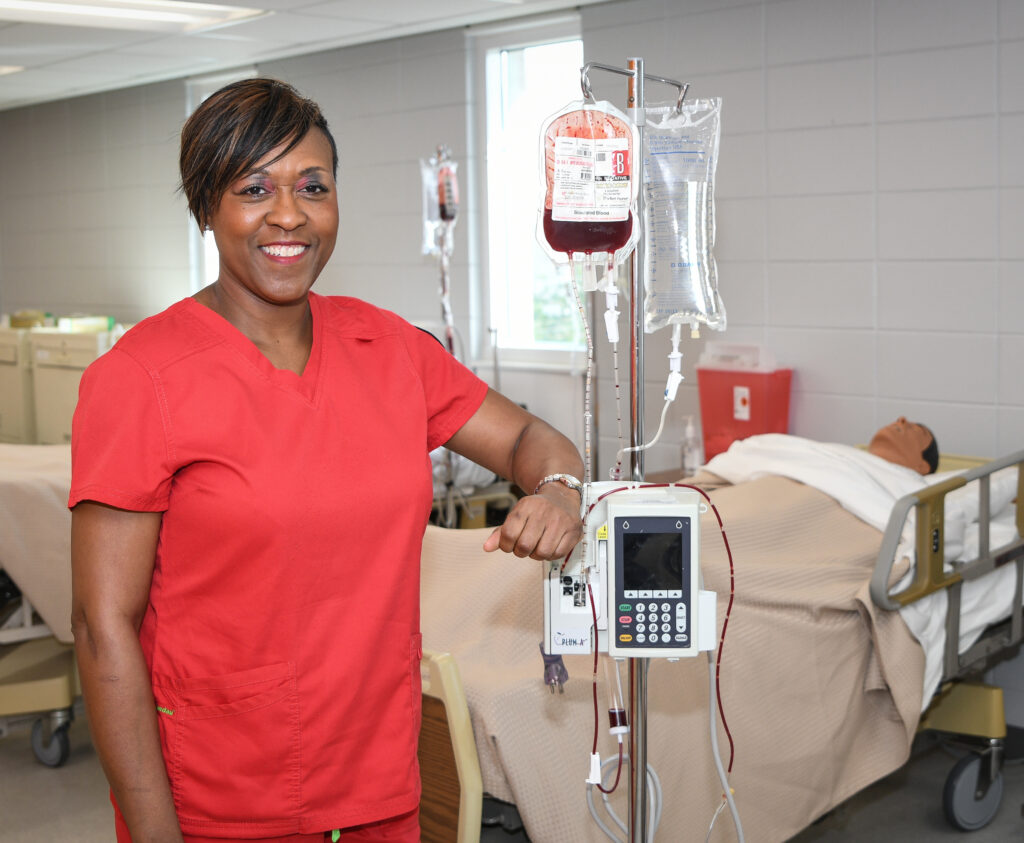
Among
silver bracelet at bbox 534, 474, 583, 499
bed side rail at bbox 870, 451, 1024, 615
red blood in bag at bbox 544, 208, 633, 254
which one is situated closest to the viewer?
silver bracelet at bbox 534, 474, 583, 499

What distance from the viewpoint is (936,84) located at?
3.21 meters

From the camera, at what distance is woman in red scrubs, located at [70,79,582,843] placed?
41.6 inches

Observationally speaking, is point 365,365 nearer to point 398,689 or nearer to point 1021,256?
point 398,689

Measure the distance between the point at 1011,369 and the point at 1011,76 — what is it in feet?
2.56

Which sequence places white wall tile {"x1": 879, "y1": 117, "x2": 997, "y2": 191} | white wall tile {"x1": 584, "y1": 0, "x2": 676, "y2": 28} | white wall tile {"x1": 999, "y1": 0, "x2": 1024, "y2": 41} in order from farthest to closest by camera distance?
white wall tile {"x1": 584, "y1": 0, "x2": 676, "y2": 28}, white wall tile {"x1": 879, "y1": 117, "x2": 997, "y2": 191}, white wall tile {"x1": 999, "y1": 0, "x2": 1024, "y2": 41}

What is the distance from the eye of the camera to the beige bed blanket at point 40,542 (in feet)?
9.59

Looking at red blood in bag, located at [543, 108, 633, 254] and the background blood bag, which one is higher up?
the background blood bag

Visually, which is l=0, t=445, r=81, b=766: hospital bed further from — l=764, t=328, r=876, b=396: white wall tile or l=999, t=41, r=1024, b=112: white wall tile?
l=999, t=41, r=1024, b=112: white wall tile

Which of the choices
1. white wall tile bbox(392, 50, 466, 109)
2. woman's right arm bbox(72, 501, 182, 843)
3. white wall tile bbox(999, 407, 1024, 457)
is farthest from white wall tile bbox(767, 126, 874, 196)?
woman's right arm bbox(72, 501, 182, 843)

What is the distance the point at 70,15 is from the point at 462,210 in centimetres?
162

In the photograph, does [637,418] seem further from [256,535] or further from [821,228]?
[821,228]

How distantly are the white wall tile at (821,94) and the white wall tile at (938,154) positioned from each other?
120 mm

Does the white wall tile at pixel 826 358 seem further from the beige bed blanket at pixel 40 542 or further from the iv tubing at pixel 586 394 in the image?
the iv tubing at pixel 586 394

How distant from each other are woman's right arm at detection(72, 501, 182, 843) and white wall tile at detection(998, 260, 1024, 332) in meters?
2.68
